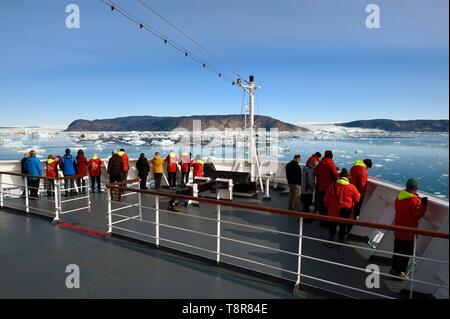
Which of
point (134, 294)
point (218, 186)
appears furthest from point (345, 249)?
point (218, 186)

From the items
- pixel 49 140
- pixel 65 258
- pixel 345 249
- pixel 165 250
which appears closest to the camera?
pixel 65 258

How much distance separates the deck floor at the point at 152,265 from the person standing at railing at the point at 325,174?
557mm

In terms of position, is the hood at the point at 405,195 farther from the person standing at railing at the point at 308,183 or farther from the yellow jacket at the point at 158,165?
the yellow jacket at the point at 158,165

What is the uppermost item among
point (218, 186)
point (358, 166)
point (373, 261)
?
point (358, 166)

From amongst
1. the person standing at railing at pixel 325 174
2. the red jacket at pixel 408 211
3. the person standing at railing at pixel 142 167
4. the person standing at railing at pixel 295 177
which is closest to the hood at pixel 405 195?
the red jacket at pixel 408 211

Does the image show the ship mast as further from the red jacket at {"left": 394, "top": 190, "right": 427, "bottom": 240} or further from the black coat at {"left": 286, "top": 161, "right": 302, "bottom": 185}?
the red jacket at {"left": 394, "top": 190, "right": 427, "bottom": 240}

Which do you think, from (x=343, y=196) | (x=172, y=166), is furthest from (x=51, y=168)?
(x=343, y=196)

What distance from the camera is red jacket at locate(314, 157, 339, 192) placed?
5.56 metres

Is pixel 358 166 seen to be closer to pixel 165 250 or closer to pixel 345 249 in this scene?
pixel 345 249

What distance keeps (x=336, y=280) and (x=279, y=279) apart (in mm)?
669

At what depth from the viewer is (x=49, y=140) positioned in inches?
4058

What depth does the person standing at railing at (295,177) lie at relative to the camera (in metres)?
6.30

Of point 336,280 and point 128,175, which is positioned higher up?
point 128,175

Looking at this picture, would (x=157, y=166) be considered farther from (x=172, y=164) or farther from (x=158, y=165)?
(x=172, y=164)
